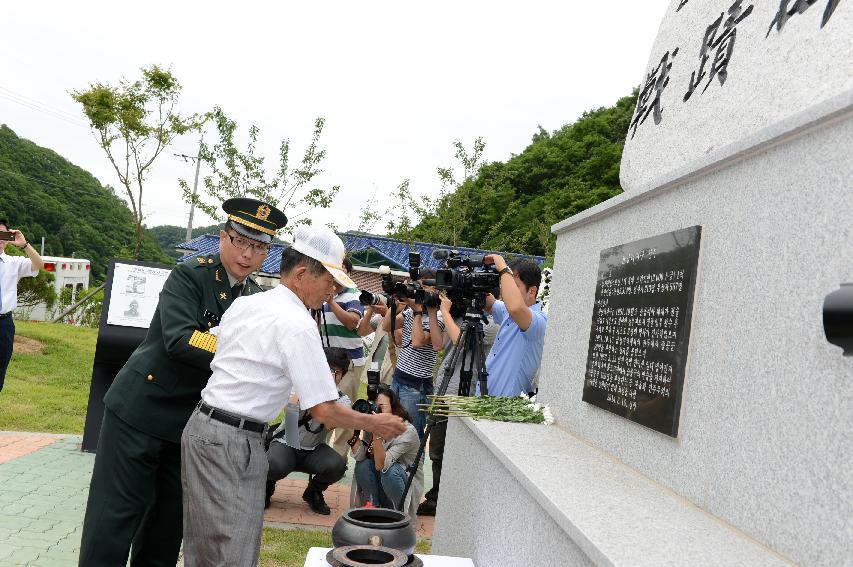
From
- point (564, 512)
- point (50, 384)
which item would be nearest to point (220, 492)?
point (564, 512)

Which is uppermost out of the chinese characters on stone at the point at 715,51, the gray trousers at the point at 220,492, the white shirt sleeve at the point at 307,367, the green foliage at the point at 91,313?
the chinese characters on stone at the point at 715,51

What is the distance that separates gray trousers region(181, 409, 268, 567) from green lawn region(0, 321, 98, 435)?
636cm

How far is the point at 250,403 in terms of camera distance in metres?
2.95

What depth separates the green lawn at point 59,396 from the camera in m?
4.94

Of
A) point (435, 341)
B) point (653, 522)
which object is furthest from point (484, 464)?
point (435, 341)

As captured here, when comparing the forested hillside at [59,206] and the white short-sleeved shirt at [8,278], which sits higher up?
the forested hillside at [59,206]

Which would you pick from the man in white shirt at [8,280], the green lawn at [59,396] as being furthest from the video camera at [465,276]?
the man in white shirt at [8,280]

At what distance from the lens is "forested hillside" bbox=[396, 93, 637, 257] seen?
93.5 ft

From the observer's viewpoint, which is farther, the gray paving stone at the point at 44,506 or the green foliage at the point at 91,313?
the green foliage at the point at 91,313

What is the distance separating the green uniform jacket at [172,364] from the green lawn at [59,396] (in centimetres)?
162

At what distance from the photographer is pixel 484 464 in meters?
3.08

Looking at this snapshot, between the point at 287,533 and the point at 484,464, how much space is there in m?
2.66

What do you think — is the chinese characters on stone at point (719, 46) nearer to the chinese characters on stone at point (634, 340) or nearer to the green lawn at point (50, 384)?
the chinese characters on stone at point (634, 340)

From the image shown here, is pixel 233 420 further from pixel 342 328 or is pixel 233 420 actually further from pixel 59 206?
pixel 59 206
